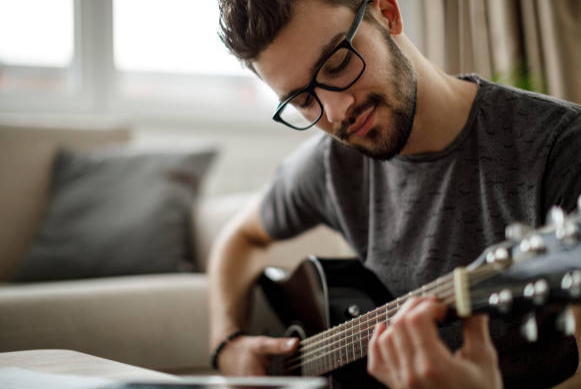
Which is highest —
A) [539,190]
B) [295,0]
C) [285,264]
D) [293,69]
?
[295,0]

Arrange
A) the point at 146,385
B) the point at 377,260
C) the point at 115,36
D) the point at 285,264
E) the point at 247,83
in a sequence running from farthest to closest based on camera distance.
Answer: the point at 247,83
the point at 115,36
the point at 285,264
the point at 377,260
the point at 146,385

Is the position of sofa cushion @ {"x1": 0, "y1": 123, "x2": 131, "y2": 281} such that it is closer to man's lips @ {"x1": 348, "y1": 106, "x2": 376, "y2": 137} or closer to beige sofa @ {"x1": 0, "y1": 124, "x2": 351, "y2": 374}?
beige sofa @ {"x1": 0, "y1": 124, "x2": 351, "y2": 374}

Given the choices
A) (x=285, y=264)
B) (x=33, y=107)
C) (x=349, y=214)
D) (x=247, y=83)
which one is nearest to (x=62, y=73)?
(x=33, y=107)

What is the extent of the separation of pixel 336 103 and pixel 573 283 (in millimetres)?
511

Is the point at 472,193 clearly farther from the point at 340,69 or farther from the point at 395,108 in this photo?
the point at 340,69

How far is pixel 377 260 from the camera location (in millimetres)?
1089

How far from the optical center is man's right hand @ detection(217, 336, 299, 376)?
1.13 m

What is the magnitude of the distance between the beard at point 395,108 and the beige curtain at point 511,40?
818 millimetres

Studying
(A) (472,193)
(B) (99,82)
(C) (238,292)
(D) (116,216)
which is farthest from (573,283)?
(B) (99,82)

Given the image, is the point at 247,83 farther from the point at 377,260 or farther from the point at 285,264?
the point at 377,260

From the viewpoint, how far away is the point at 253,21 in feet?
3.01

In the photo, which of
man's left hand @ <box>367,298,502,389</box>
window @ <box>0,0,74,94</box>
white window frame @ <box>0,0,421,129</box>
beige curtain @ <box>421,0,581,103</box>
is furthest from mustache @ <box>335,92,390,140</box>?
window @ <box>0,0,74,94</box>

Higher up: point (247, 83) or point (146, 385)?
point (247, 83)

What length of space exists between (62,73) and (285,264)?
1811 mm
